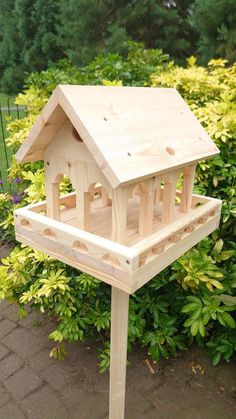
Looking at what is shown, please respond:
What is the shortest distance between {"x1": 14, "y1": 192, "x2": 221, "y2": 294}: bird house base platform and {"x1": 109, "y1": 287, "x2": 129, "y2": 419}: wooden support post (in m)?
0.25

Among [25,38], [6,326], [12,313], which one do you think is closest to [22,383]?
[6,326]

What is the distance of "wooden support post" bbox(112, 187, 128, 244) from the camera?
1003 mm

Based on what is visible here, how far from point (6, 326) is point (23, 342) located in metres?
0.24

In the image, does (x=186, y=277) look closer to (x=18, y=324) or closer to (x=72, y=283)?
(x=72, y=283)

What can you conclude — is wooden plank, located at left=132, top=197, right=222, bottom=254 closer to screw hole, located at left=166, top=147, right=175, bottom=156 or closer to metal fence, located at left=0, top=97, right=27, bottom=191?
screw hole, located at left=166, top=147, right=175, bottom=156

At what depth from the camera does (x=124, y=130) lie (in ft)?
3.39

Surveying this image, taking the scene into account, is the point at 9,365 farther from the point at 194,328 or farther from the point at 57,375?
the point at 194,328

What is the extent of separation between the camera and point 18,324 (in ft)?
8.48

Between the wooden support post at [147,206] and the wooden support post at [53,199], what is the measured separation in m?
0.34

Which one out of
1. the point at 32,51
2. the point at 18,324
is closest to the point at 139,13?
the point at 32,51

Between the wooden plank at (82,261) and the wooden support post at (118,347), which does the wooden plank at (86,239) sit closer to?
the wooden plank at (82,261)

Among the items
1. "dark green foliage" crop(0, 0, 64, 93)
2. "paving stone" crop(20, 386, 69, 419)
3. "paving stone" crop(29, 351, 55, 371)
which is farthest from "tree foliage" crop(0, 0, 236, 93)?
"paving stone" crop(20, 386, 69, 419)

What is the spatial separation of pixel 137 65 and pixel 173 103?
2276mm

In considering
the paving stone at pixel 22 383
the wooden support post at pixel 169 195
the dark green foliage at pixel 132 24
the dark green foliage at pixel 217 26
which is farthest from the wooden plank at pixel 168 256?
the dark green foliage at pixel 132 24
